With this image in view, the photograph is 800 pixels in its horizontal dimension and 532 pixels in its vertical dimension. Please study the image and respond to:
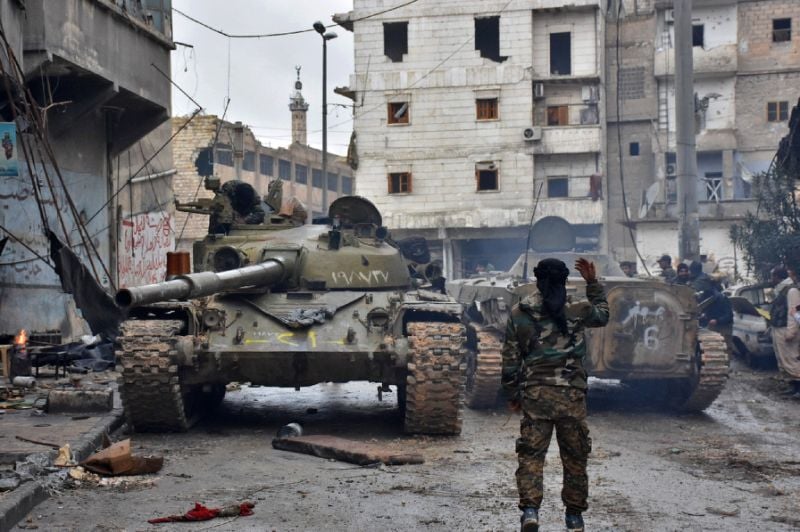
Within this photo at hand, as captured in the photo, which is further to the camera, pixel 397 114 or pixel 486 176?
pixel 397 114

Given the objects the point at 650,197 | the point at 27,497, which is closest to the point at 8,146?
the point at 27,497

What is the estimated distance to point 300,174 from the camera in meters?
53.3

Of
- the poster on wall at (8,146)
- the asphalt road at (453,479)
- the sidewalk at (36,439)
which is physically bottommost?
the asphalt road at (453,479)

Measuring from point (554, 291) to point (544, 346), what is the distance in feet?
1.01

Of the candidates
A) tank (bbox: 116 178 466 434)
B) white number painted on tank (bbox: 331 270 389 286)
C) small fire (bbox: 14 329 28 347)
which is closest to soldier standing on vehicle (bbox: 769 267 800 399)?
tank (bbox: 116 178 466 434)

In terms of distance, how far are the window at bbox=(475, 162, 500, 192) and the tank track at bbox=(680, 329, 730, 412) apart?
90.6ft

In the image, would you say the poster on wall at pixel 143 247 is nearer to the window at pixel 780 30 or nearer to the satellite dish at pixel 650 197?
the satellite dish at pixel 650 197

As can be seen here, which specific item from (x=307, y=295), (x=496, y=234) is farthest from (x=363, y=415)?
(x=496, y=234)

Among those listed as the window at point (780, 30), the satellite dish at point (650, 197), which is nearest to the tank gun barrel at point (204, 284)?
the satellite dish at point (650, 197)

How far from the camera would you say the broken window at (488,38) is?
129 feet

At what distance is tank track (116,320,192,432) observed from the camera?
948 centimetres

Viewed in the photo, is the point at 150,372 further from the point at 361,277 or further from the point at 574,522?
the point at 574,522

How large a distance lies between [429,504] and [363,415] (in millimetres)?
4662

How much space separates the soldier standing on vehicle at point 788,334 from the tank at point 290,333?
458cm
